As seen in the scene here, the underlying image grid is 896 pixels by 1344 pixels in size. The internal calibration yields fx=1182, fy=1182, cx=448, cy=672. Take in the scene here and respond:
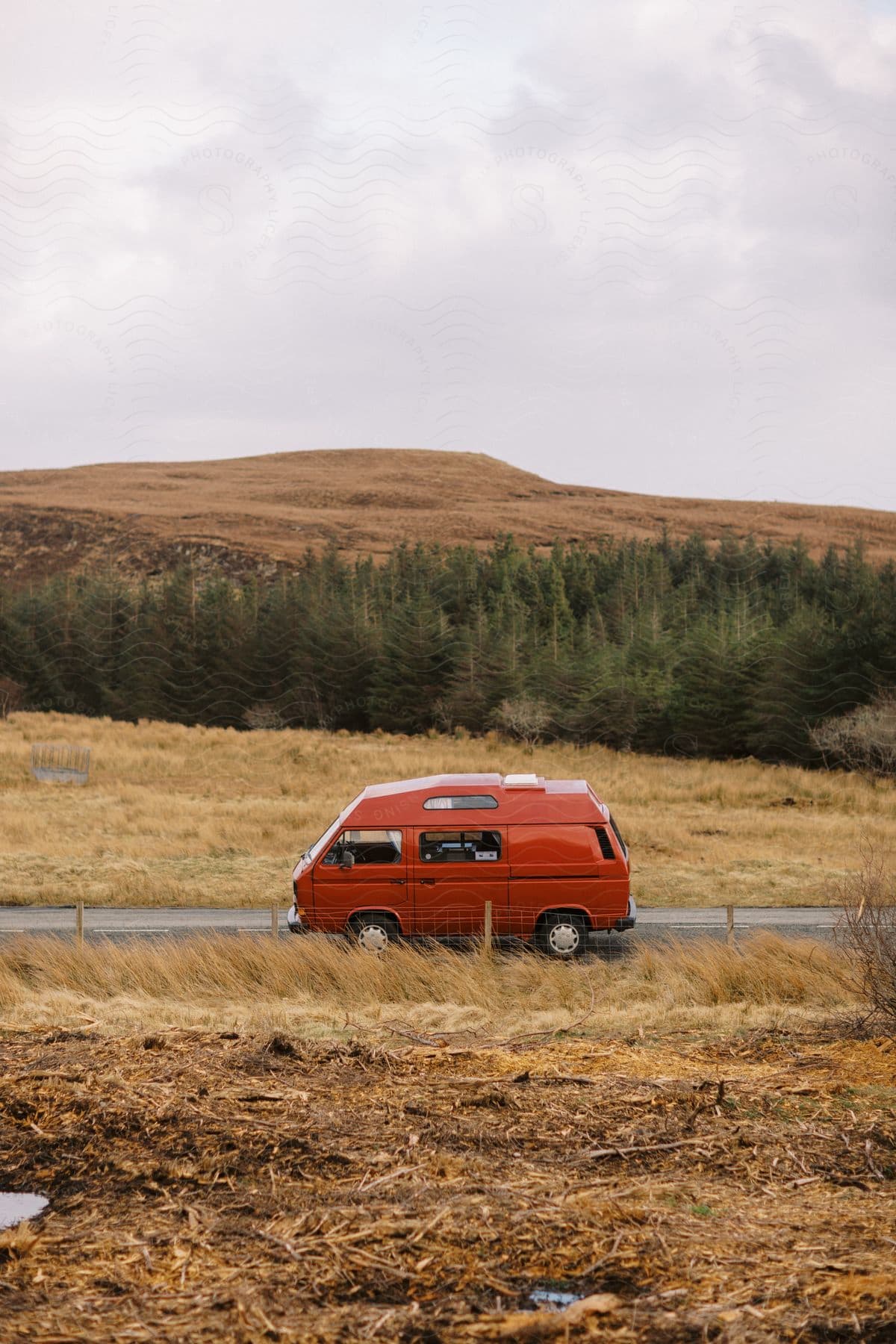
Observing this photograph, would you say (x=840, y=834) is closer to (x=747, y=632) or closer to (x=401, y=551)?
Answer: (x=747, y=632)

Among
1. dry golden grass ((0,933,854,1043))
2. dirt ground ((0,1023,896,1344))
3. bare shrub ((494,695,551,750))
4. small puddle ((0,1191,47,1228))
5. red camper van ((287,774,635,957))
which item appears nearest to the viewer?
dirt ground ((0,1023,896,1344))

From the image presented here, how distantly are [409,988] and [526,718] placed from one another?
39693 millimetres

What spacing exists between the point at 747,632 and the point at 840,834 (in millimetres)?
24438

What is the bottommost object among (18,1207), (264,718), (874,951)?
(264,718)

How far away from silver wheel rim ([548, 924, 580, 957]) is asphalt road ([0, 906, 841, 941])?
7.69 ft

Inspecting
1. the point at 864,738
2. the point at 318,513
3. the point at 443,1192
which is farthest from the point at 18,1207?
the point at 318,513

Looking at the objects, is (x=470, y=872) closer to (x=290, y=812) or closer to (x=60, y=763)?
(x=290, y=812)

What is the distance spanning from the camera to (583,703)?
5072 cm

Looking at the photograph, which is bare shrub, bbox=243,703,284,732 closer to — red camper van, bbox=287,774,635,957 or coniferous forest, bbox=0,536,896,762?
coniferous forest, bbox=0,536,896,762

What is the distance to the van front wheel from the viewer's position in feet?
46.8

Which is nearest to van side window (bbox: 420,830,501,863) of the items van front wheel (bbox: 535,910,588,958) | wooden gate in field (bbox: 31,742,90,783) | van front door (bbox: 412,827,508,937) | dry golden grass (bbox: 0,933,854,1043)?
van front door (bbox: 412,827,508,937)

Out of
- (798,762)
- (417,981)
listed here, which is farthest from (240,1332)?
(798,762)

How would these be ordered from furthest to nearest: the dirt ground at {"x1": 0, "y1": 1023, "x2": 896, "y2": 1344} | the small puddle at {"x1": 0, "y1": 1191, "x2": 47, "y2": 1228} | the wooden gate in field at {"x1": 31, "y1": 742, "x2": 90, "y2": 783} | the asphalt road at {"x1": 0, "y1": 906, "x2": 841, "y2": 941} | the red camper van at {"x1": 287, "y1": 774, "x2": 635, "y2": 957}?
the wooden gate in field at {"x1": 31, "y1": 742, "x2": 90, "y2": 783} < the asphalt road at {"x1": 0, "y1": 906, "x2": 841, "y2": 941} < the red camper van at {"x1": 287, "y1": 774, "x2": 635, "y2": 957} < the small puddle at {"x1": 0, "y1": 1191, "x2": 47, "y2": 1228} < the dirt ground at {"x1": 0, "y1": 1023, "x2": 896, "y2": 1344}

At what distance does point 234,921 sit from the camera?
61.1ft
